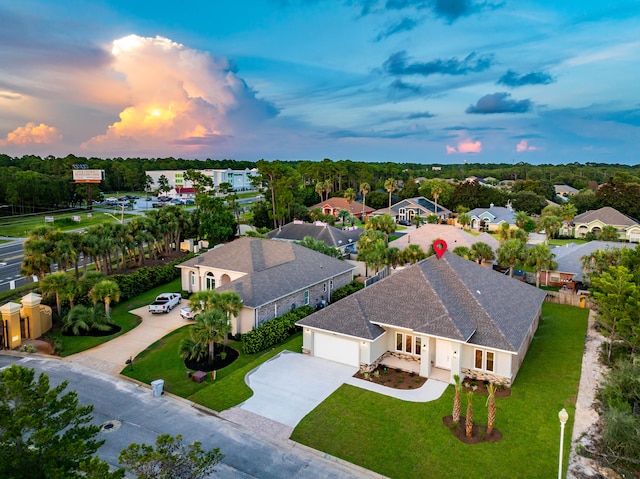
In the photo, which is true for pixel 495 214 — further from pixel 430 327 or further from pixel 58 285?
pixel 58 285

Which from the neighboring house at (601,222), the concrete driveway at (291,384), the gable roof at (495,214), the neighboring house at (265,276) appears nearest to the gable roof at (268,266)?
the neighboring house at (265,276)

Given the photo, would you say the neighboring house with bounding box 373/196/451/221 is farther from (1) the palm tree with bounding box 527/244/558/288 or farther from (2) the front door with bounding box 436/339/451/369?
(2) the front door with bounding box 436/339/451/369

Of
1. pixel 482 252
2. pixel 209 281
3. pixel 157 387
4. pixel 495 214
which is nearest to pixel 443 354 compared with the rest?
pixel 157 387

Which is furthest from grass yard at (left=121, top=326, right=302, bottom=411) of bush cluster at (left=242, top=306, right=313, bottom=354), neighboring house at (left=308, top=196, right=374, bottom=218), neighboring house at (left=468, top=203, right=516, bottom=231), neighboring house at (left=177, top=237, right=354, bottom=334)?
neighboring house at (left=308, top=196, right=374, bottom=218)

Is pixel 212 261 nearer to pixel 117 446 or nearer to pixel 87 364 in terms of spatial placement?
pixel 87 364

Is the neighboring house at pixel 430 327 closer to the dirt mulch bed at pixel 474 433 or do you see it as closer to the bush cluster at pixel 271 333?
the bush cluster at pixel 271 333

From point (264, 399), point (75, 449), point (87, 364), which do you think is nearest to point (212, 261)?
point (87, 364)
